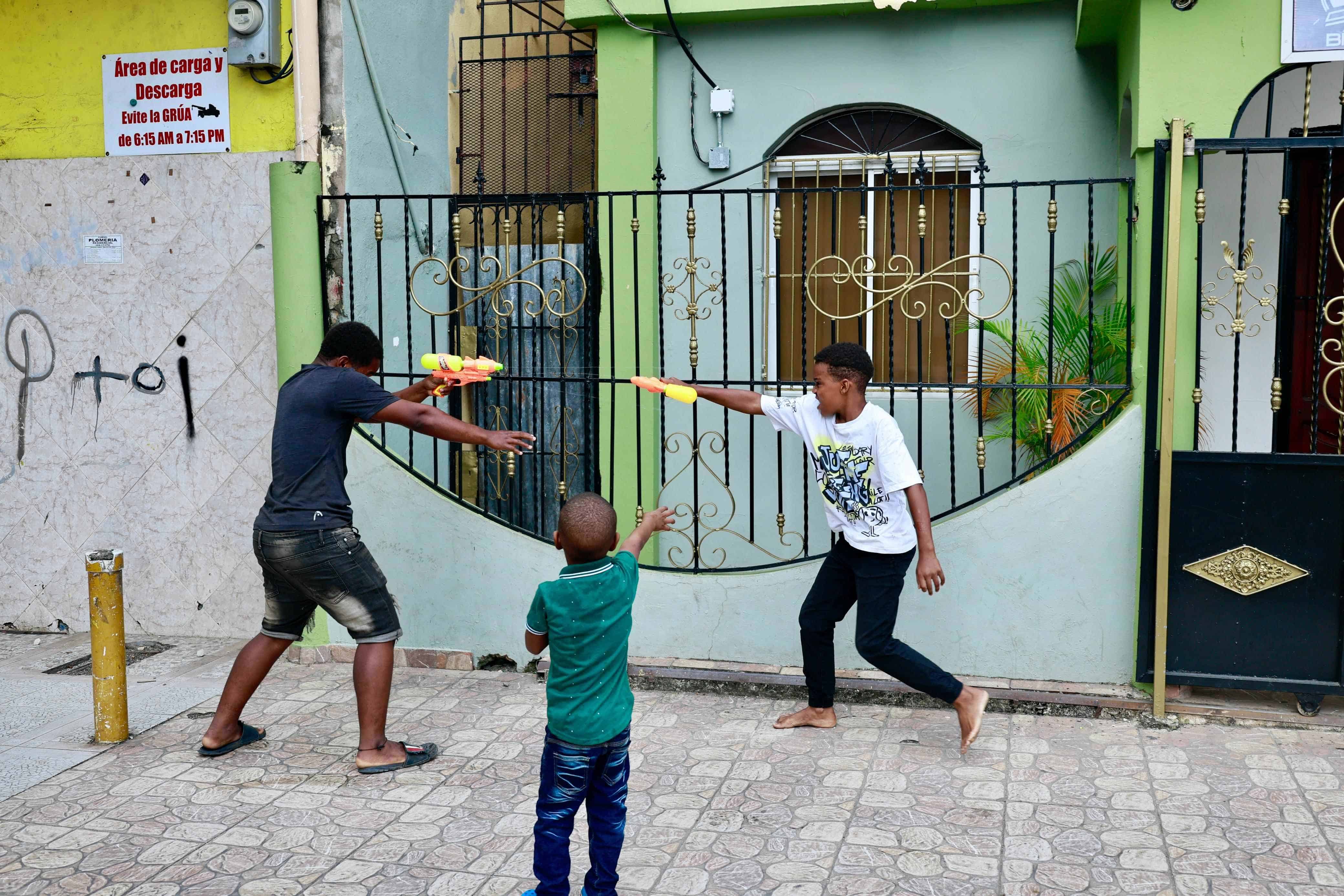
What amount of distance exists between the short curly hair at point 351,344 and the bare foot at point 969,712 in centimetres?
278

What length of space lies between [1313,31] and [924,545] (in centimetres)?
273

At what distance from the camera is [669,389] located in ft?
16.1

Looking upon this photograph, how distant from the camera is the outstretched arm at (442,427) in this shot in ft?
14.9

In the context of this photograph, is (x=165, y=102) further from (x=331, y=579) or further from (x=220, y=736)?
(x=220, y=736)

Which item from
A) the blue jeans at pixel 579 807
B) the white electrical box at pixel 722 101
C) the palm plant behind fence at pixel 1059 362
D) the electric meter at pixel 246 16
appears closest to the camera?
the blue jeans at pixel 579 807

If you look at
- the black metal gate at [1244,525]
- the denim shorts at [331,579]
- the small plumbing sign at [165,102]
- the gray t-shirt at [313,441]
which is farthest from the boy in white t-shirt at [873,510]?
the small plumbing sign at [165,102]

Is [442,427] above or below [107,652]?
above

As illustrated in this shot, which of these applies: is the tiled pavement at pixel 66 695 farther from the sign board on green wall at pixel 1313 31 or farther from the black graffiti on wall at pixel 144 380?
the sign board on green wall at pixel 1313 31

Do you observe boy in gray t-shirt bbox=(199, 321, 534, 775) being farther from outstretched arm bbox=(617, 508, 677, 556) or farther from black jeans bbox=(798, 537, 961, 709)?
black jeans bbox=(798, 537, 961, 709)

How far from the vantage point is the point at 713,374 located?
738cm

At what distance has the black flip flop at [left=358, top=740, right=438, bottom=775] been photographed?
461 cm

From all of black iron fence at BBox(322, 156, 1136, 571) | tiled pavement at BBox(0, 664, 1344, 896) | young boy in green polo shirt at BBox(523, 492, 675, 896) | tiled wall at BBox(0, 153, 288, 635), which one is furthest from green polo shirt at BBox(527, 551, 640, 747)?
tiled wall at BBox(0, 153, 288, 635)

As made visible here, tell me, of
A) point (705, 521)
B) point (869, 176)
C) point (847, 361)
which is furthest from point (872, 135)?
point (847, 361)

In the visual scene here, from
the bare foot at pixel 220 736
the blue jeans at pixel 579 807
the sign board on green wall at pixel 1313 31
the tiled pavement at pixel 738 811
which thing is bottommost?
the tiled pavement at pixel 738 811
